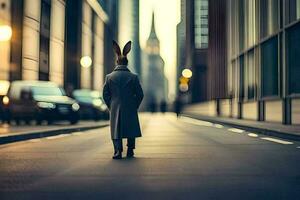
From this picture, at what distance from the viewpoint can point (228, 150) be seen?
10.3m

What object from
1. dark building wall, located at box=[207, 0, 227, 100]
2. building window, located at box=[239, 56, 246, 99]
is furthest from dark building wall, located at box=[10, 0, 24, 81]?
dark building wall, located at box=[207, 0, 227, 100]

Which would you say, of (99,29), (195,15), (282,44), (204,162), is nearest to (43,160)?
(204,162)

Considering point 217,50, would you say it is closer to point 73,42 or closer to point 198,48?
point 73,42

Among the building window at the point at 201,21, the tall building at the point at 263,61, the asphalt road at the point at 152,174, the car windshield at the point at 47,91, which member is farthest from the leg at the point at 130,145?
the building window at the point at 201,21

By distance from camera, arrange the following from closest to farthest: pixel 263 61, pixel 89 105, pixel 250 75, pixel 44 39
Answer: pixel 263 61, pixel 89 105, pixel 250 75, pixel 44 39

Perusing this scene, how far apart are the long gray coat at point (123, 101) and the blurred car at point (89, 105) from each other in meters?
18.5

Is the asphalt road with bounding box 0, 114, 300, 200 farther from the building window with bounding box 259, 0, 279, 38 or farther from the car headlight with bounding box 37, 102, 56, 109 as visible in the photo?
the building window with bounding box 259, 0, 279, 38

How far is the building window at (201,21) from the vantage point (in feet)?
276

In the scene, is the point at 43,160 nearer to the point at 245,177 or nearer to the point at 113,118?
the point at 113,118

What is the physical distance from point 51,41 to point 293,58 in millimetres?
19001

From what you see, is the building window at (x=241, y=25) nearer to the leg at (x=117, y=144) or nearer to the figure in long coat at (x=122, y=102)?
the figure in long coat at (x=122, y=102)

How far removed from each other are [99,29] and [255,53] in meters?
32.0

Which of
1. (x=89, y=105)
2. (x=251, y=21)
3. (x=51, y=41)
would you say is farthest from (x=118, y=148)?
(x=51, y=41)

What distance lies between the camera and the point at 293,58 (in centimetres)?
2144
